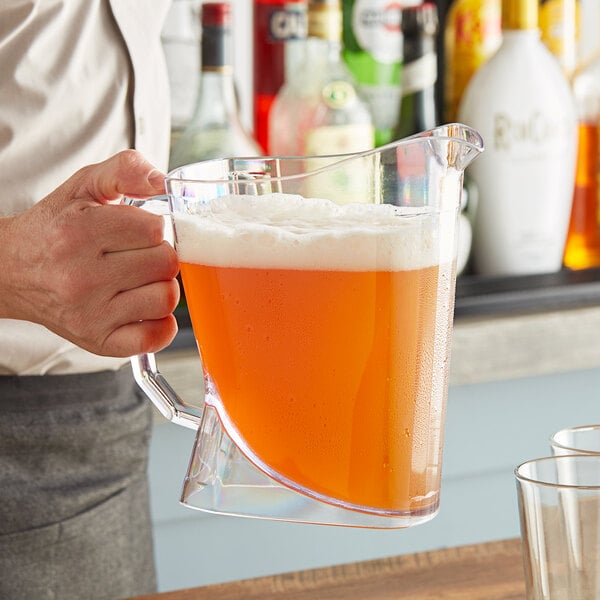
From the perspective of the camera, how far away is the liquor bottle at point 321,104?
3.79 ft

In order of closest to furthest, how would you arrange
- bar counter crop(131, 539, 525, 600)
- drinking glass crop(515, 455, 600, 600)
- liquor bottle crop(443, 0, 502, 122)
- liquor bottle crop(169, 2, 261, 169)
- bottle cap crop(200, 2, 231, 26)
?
drinking glass crop(515, 455, 600, 600)
bar counter crop(131, 539, 525, 600)
bottle cap crop(200, 2, 231, 26)
liquor bottle crop(169, 2, 261, 169)
liquor bottle crop(443, 0, 502, 122)

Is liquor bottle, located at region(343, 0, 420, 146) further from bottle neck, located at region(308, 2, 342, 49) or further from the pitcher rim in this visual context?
the pitcher rim

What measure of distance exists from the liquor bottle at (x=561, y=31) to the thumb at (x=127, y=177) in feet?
3.12

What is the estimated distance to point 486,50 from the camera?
1333 millimetres

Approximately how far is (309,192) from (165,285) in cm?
10

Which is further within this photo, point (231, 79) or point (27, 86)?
point (231, 79)

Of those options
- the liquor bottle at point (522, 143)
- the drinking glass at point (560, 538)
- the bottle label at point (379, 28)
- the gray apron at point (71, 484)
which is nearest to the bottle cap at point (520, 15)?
the liquor bottle at point (522, 143)

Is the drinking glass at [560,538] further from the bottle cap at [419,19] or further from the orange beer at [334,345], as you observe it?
the bottle cap at [419,19]

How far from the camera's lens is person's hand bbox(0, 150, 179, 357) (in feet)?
1.60

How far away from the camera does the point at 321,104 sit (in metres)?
1.18

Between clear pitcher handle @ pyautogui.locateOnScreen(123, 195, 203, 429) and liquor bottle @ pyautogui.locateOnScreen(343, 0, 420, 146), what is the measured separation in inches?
31.0

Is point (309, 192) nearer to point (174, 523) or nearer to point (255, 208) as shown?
point (255, 208)

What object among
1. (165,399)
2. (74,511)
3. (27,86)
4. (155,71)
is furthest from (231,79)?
(165,399)

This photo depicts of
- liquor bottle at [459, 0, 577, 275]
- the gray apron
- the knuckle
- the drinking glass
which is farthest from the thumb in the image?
liquor bottle at [459, 0, 577, 275]
